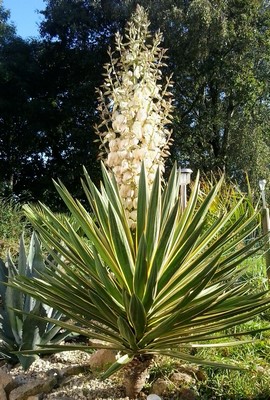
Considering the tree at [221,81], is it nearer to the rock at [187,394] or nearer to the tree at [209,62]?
the tree at [209,62]

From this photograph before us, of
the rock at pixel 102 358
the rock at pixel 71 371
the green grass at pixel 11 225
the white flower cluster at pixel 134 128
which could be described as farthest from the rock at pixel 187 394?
the green grass at pixel 11 225

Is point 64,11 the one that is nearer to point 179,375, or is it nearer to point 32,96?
point 32,96

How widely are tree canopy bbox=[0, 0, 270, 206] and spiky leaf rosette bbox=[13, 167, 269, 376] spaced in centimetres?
1233

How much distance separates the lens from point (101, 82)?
53.3 feet

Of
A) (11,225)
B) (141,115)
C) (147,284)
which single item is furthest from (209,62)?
(147,284)

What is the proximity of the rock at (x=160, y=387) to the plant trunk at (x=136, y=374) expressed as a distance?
6.0 inches

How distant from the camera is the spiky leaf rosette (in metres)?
2.23

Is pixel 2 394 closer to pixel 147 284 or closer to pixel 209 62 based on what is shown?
pixel 147 284

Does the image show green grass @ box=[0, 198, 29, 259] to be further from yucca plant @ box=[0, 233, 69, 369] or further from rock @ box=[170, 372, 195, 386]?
rock @ box=[170, 372, 195, 386]

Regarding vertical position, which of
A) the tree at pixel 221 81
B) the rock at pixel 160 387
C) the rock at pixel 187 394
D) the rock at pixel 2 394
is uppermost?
the tree at pixel 221 81

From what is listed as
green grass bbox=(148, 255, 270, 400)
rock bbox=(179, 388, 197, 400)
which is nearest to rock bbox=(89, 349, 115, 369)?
green grass bbox=(148, 255, 270, 400)

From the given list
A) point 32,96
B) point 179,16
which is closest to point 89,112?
point 32,96

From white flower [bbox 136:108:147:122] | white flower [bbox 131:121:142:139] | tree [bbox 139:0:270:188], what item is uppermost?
tree [bbox 139:0:270:188]

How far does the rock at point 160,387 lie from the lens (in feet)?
8.77
